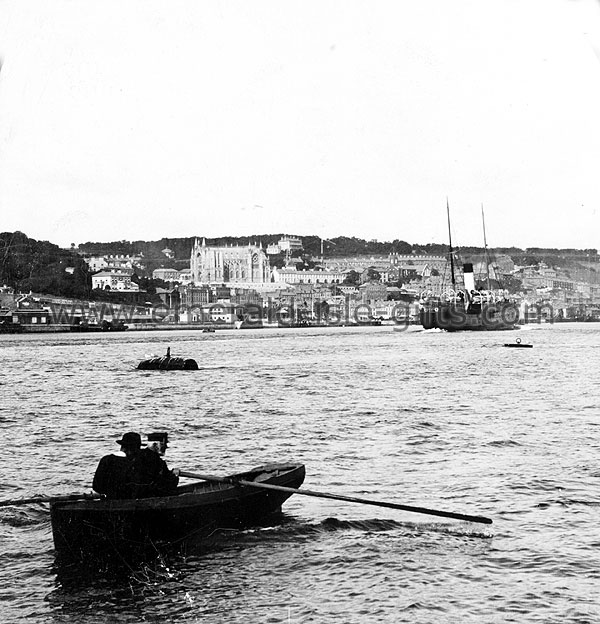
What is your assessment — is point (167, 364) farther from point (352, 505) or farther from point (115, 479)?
point (115, 479)

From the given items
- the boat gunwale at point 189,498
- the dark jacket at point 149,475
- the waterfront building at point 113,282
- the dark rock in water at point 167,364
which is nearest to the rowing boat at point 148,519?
the boat gunwale at point 189,498

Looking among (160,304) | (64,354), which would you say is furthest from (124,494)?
(160,304)

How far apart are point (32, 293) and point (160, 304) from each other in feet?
129

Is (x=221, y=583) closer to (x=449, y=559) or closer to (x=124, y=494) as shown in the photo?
(x=124, y=494)

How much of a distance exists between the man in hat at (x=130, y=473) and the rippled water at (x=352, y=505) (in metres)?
0.95

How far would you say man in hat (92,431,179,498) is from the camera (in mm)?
10898

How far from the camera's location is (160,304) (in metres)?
177

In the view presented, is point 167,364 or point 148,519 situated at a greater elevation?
point 148,519

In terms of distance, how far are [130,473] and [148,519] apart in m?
0.60

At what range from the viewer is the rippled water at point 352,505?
9.58 meters

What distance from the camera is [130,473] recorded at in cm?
1091

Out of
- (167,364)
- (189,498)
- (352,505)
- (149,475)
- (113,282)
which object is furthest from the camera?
(113,282)

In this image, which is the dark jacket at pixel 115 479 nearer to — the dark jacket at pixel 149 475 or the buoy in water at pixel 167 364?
the dark jacket at pixel 149 475

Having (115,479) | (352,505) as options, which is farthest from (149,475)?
(352,505)
